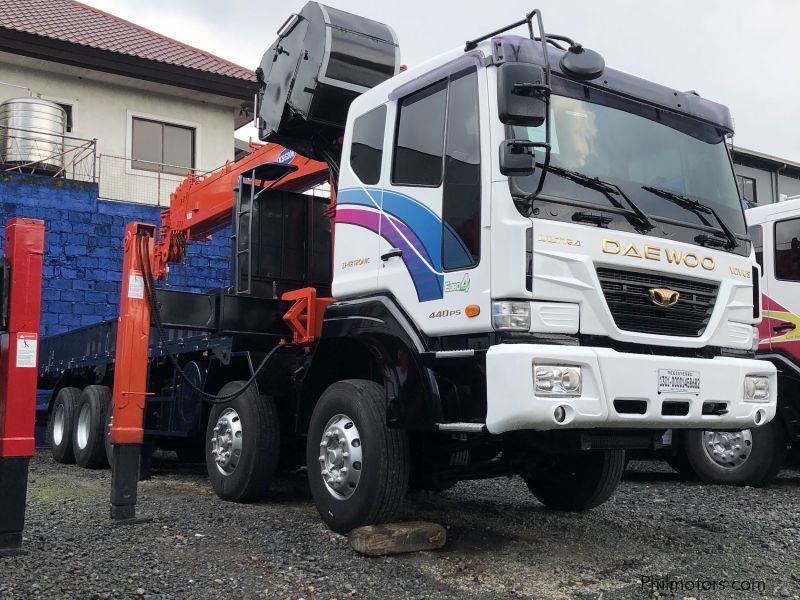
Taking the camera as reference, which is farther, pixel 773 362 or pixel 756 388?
pixel 773 362

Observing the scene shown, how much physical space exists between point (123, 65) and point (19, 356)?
14640 millimetres

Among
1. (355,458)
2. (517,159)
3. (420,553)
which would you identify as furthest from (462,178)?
(420,553)

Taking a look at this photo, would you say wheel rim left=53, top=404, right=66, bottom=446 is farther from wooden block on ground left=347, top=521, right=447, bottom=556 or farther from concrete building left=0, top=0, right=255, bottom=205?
concrete building left=0, top=0, right=255, bottom=205

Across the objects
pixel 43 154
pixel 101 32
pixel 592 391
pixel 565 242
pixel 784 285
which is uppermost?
pixel 101 32

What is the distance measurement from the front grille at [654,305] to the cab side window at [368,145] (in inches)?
68.4

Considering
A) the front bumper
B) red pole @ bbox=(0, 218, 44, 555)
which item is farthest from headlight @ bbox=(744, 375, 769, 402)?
red pole @ bbox=(0, 218, 44, 555)

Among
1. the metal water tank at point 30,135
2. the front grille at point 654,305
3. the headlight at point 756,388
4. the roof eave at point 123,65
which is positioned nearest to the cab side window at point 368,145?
the front grille at point 654,305

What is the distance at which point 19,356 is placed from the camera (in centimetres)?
510

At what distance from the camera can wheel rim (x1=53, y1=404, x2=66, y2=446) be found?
34.7 ft

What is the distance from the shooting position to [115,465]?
5.82 metres

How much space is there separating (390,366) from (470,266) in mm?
851

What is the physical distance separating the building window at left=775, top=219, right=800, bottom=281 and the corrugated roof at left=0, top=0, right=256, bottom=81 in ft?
45.3

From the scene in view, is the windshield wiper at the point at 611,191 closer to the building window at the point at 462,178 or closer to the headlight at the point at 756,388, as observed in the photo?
the building window at the point at 462,178

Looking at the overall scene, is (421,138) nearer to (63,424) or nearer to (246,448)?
(246,448)
